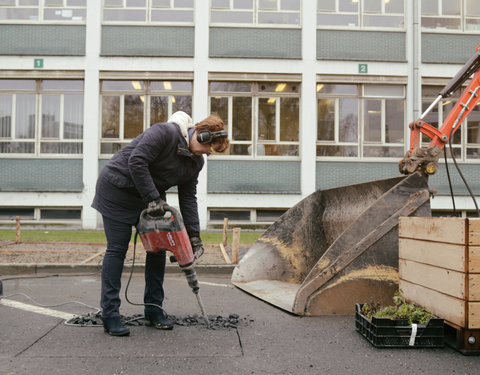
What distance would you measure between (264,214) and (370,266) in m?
11.6

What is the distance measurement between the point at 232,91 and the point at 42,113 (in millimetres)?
6129

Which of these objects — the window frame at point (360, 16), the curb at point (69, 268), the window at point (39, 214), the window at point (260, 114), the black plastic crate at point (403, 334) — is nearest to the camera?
the black plastic crate at point (403, 334)

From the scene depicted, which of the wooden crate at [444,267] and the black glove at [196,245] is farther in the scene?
the black glove at [196,245]

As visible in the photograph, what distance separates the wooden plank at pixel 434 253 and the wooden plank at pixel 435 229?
42mm

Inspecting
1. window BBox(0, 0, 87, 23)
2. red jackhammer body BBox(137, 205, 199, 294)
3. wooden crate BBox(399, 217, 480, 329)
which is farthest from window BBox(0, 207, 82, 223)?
wooden crate BBox(399, 217, 480, 329)

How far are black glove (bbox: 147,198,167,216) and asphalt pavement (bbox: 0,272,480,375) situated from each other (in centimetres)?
98

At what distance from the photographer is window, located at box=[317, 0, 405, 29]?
17031 mm

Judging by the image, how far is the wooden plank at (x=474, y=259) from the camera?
3.59 metres

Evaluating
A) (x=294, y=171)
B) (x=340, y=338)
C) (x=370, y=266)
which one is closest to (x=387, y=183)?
(x=370, y=266)

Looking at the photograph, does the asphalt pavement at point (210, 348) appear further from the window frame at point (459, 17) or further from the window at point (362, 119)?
the window frame at point (459, 17)

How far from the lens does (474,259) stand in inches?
142

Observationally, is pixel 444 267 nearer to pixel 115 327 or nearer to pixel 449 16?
pixel 115 327

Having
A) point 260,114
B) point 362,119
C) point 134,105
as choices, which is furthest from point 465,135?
point 134,105

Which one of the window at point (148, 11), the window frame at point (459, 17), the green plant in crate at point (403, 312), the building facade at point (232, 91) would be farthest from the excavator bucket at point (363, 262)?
the window frame at point (459, 17)
